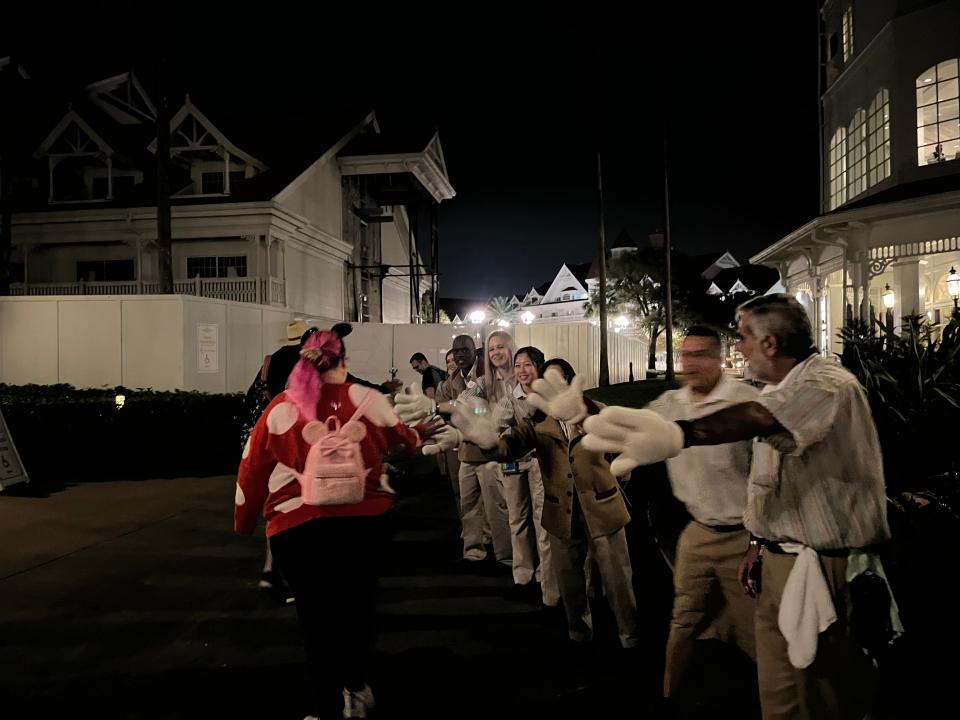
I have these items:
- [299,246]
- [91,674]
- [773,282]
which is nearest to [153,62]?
[299,246]

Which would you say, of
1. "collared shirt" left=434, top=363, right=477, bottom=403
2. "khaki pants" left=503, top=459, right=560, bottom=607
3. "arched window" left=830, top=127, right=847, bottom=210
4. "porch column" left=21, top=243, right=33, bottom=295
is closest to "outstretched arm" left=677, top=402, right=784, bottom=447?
"khaki pants" left=503, top=459, right=560, bottom=607

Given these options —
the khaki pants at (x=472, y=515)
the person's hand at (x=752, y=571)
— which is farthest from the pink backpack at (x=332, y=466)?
the khaki pants at (x=472, y=515)

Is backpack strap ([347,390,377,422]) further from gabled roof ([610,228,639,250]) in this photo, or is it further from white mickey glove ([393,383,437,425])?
gabled roof ([610,228,639,250])

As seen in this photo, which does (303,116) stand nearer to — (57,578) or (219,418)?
(219,418)

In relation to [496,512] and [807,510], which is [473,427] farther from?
[496,512]

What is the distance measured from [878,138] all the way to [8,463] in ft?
60.2

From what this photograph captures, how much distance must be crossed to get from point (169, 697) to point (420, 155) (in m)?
24.7

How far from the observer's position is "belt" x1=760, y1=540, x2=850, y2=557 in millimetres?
2403

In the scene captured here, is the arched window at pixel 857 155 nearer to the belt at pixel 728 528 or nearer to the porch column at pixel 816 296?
the porch column at pixel 816 296

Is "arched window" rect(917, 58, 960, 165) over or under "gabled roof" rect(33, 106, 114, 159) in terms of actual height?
under

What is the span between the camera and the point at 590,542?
14.3 ft

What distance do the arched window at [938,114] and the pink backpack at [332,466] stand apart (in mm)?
15742

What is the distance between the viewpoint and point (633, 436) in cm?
199

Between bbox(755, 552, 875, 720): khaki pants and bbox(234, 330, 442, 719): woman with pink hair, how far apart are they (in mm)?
1796
